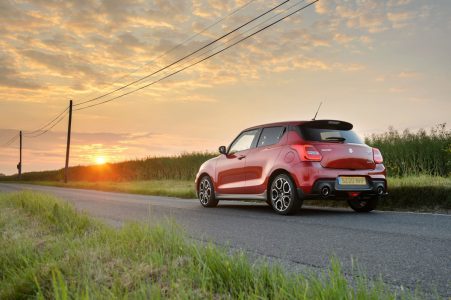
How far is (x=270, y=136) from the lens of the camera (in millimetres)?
10125

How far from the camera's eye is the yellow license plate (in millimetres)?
9062

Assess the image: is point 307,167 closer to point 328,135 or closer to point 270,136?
point 328,135

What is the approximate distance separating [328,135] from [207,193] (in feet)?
12.1

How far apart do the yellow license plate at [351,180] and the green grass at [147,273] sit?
181 inches

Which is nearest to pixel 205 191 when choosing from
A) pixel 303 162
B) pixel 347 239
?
pixel 303 162

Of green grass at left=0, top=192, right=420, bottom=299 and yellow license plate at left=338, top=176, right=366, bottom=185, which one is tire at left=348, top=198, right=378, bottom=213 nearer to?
yellow license plate at left=338, top=176, right=366, bottom=185

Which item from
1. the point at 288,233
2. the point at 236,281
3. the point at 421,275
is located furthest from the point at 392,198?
the point at 236,281

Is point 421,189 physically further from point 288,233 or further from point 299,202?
point 288,233

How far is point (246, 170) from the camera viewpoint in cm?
1048

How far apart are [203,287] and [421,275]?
6.98ft

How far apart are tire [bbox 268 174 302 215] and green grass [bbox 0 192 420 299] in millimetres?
4107

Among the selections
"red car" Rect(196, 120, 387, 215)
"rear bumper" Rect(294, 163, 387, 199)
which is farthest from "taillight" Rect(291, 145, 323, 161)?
"rear bumper" Rect(294, 163, 387, 199)

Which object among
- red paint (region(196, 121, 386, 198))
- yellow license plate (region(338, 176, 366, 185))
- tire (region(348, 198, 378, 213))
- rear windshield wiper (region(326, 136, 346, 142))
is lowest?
tire (region(348, 198, 378, 213))

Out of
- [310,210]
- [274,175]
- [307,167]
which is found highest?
[307,167]
